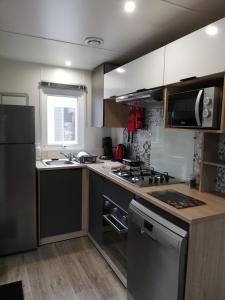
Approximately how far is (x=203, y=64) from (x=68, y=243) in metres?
2.39

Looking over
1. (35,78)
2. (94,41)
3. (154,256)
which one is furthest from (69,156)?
(154,256)

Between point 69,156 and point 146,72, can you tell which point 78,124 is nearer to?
point 69,156

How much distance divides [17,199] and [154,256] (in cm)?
164

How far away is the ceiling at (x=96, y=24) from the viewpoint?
1573 millimetres

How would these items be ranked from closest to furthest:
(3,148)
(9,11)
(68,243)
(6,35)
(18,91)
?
(9,11) → (6,35) → (3,148) → (68,243) → (18,91)

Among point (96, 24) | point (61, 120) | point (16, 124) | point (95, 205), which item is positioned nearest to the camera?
point (96, 24)

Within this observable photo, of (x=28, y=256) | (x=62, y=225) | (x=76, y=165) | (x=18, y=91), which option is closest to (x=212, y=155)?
(x=76, y=165)

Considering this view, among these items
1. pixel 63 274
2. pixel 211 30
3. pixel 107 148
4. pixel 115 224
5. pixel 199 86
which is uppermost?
pixel 211 30

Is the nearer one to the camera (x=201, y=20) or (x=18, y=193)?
(x=201, y=20)

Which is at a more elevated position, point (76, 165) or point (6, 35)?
point (6, 35)

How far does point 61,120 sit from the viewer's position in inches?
134

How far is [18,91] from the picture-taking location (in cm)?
304

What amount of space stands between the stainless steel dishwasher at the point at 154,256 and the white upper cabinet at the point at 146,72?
3.55 ft

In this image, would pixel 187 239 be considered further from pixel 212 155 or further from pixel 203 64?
pixel 203 64
